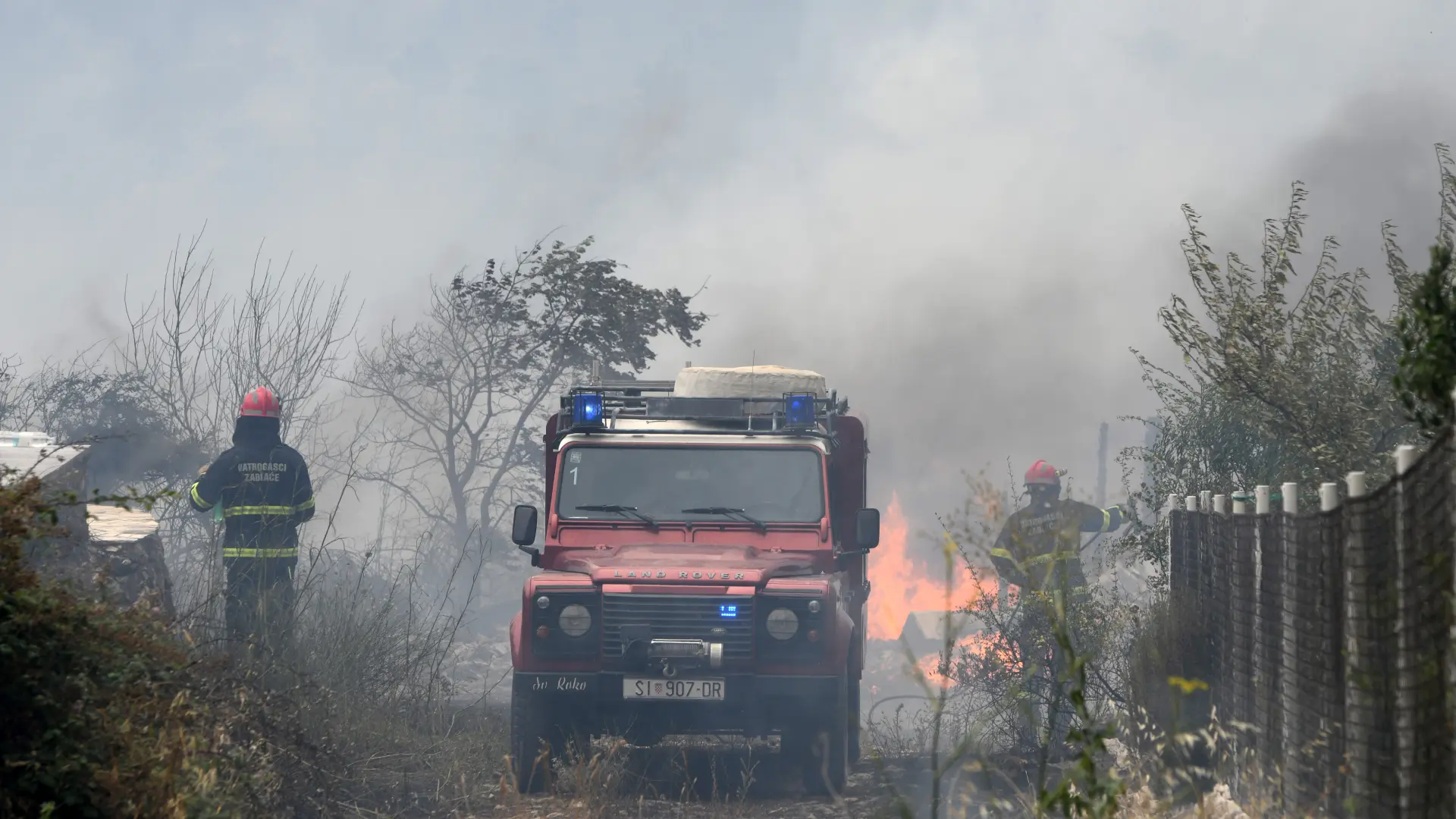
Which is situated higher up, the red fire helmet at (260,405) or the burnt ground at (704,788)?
Answer: the red fire helmet at (260,405)

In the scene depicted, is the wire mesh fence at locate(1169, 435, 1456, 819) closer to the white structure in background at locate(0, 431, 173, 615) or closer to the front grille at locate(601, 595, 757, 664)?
the front grille at locate(601, 595, 757, 664)

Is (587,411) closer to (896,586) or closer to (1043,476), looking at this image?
(1043,476)

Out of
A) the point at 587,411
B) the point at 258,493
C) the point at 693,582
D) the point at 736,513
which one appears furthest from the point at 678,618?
the point at 258,493

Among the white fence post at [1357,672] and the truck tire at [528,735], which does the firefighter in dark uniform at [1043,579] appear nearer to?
the truck tire at [528,735]

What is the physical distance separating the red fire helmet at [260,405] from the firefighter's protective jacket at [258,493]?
4 centimetres

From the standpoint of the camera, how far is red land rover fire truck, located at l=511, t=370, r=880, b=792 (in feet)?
27.9

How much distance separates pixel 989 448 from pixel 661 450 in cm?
3085

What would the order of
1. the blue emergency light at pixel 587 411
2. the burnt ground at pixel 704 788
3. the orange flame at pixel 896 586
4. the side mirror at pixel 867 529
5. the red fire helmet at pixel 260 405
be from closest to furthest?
the burnt ground at pixel 704 788 → the side mirror at pixel 867 529 → the blue emergency light at pixel 587 411 → the red fire helmet at pixel 260 405 → the orange flame at pixel 896 586

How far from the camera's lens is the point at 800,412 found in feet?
32.7

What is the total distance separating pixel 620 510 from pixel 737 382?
4.73ft

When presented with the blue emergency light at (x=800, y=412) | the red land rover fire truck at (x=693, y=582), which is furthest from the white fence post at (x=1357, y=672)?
the blue emergency light at (x=800, y=412)

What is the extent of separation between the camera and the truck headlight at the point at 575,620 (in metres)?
8.65

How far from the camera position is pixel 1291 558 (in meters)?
5.55

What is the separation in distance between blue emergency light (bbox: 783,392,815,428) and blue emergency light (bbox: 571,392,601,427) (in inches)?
52.4
